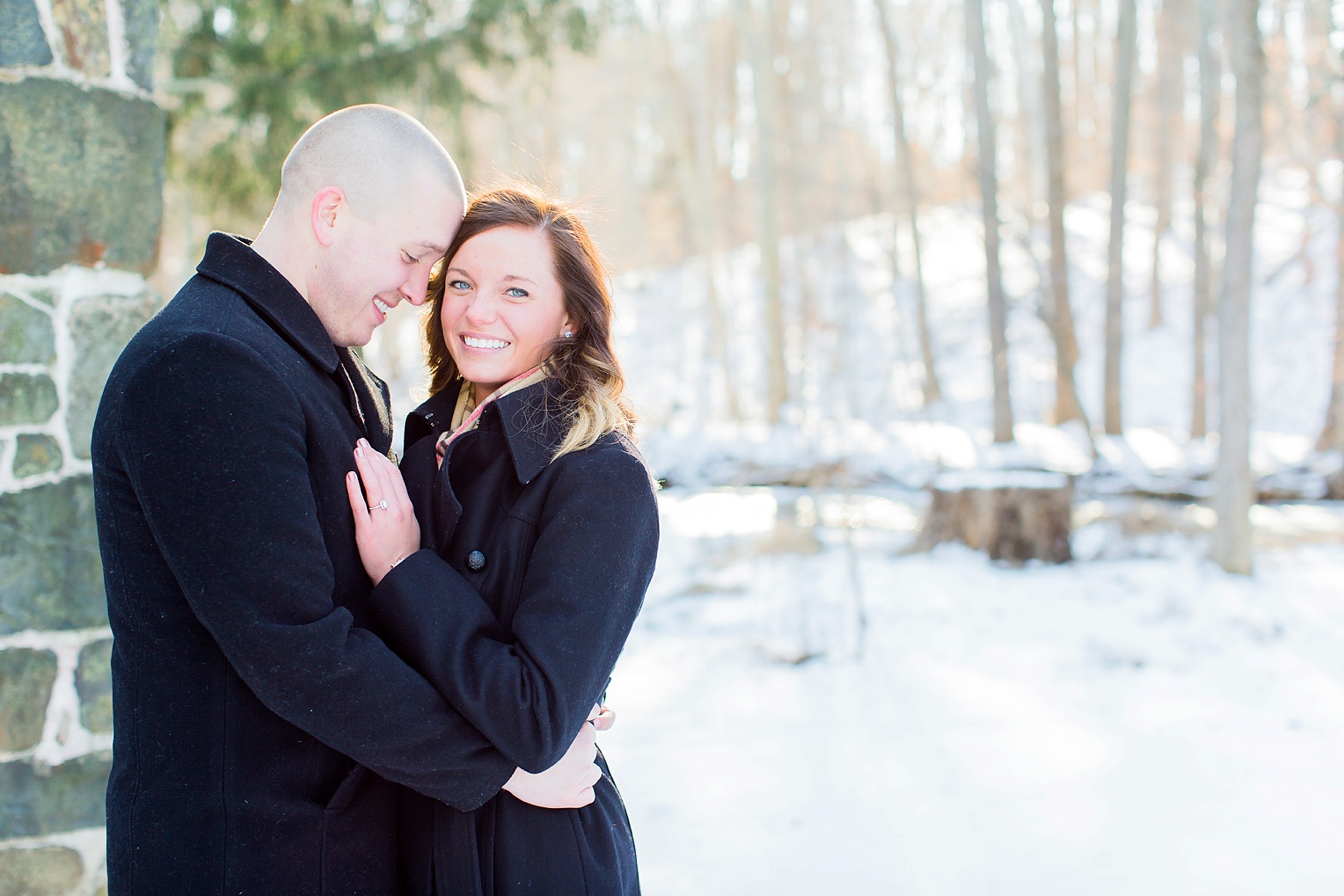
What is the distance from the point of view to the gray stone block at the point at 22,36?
241 cm

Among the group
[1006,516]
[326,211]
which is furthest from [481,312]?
[1006,516]

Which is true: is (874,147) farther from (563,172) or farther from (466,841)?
(466,841)

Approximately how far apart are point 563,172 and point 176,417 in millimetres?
25931

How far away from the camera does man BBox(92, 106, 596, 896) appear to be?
125 centimetres

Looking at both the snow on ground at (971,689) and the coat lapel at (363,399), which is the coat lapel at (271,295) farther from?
the snow on ground at (971,689)

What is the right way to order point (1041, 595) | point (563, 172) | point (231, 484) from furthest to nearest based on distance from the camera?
point (563, 172), point (1041, 595), point (231, 484)

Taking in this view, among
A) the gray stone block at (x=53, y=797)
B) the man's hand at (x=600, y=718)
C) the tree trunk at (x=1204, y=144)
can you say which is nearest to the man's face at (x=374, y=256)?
the man's hand at (x=600, y=718)

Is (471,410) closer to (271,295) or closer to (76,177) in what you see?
(271,295)

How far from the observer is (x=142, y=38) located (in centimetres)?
265

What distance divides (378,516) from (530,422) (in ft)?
0.95

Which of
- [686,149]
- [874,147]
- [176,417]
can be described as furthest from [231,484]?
[874,147]

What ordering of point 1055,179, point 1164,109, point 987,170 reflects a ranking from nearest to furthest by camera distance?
point 987,170
point 1055,179
point 1164,109

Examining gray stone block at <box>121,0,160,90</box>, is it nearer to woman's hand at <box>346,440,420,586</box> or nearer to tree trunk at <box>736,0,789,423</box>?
woman's hand at <box>346,440,420,586</box>

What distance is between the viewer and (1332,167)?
78.1 feet
